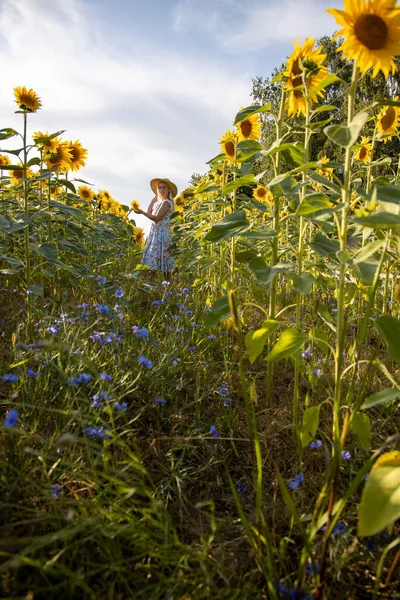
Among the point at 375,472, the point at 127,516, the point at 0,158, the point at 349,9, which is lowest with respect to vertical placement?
the point at 127,516

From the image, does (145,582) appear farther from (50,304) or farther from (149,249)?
(149,249)

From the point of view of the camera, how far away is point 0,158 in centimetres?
453

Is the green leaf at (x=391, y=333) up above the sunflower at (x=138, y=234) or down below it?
below

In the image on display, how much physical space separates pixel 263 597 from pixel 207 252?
326 centimetres

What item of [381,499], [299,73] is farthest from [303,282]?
[299,73]

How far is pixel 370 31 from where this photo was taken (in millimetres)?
1200

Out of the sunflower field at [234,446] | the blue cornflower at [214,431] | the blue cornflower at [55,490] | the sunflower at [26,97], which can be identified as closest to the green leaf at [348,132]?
the sunflower field at [234,446]

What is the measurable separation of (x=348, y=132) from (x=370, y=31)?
366 mm

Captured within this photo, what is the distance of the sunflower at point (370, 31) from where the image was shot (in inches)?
46.2

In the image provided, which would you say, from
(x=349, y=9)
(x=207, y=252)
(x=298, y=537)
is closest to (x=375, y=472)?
(x=298, y=537)

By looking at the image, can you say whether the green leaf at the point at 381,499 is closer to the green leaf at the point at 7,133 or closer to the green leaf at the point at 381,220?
the green leaf at the point at 381,220

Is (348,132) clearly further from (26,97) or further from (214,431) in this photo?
(26,97)

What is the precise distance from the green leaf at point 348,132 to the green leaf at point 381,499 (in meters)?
0.75

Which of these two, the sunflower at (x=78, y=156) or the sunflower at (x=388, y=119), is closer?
the sunflower at (x=388, y=119)
